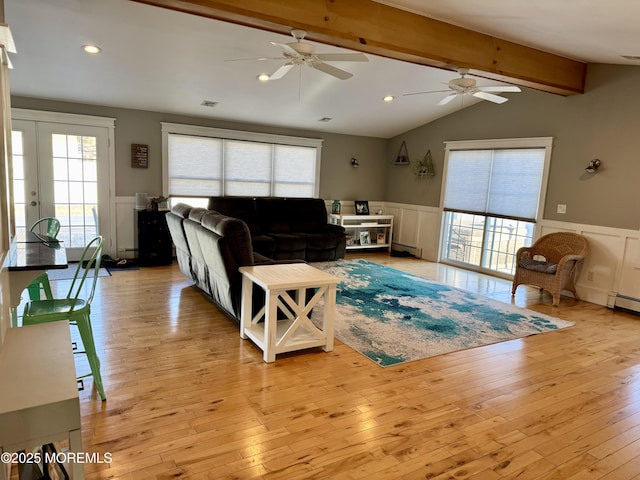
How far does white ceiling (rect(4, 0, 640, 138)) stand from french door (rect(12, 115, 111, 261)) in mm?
512

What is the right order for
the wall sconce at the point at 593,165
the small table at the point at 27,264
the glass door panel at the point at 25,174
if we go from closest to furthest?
the small table at the point at 27,264, the wall sconce at the point at 593,165, the glass door panel at the point at 25,174

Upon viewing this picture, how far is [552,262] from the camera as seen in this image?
5621 millimetres

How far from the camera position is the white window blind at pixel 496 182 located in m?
6.11

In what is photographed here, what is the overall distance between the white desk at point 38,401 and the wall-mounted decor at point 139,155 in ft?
17.0

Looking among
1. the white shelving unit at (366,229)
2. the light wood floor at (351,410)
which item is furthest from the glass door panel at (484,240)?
the light wood floor at (351,410)

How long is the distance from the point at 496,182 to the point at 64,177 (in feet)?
21.2

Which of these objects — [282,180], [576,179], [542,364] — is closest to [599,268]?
[576,179]

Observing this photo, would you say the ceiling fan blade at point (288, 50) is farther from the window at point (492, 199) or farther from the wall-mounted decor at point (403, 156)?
the wall-mounted decor at point (403, 156)

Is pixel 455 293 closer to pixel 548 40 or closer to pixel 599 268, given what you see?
pixel 599 268

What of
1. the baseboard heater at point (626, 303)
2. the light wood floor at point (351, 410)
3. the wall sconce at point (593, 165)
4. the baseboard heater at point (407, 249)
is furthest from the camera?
the baseboard heater at point (407, 249)

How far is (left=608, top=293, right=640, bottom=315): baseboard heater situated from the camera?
5.01 meters

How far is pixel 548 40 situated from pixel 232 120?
4708 millimetres

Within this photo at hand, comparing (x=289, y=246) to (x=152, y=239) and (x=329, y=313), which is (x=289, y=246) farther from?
(x=329, y=313)

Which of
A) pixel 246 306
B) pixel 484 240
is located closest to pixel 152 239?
pixel 246 306
